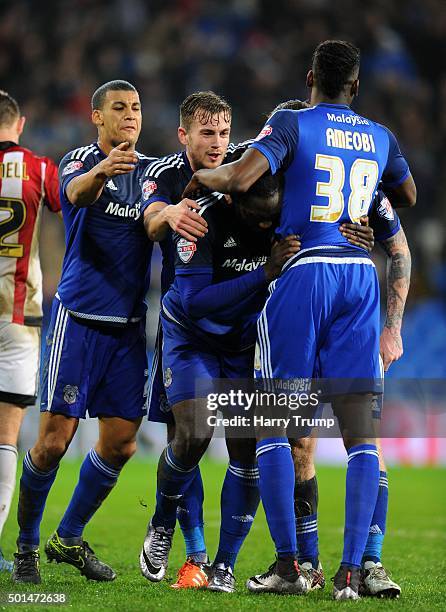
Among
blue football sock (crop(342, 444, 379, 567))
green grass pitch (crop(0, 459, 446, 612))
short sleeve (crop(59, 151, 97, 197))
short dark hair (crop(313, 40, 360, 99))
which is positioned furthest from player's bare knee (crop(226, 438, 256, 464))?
short dark hair (crop(313, 40, 360, 99))

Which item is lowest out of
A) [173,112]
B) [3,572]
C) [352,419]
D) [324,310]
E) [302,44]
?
[3,572]

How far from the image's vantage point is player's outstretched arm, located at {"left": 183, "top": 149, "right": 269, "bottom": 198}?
4.13 m

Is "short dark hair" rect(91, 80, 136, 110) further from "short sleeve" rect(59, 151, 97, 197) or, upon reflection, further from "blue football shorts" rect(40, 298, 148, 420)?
"blue football shorts" rect(40, 298, 148, 420)

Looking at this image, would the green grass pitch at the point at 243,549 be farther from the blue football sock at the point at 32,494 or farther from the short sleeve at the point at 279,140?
the short sleeve at the point at 279,140

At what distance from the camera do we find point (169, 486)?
15.8 feet

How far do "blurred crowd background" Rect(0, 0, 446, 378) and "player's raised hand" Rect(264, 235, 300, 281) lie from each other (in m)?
10.5

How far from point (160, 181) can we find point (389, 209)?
3.61 ft

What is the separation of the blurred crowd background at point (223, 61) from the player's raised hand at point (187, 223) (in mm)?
10539

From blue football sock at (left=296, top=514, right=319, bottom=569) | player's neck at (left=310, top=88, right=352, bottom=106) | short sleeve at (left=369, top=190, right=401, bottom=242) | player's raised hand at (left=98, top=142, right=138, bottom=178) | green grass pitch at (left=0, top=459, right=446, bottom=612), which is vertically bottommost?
green grass pitch at (left=0, top=459, right=446, bottom=612)

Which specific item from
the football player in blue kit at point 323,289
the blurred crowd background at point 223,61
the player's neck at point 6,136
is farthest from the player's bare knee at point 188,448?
the blurred crowd background at point 223,61

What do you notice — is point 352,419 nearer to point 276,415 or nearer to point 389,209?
point 276,415

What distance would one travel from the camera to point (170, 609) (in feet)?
12.8

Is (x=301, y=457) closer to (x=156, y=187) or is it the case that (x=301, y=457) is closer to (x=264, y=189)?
(x=264, y=189)

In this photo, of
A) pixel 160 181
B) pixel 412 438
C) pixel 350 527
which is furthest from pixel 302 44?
pixel 350 527
